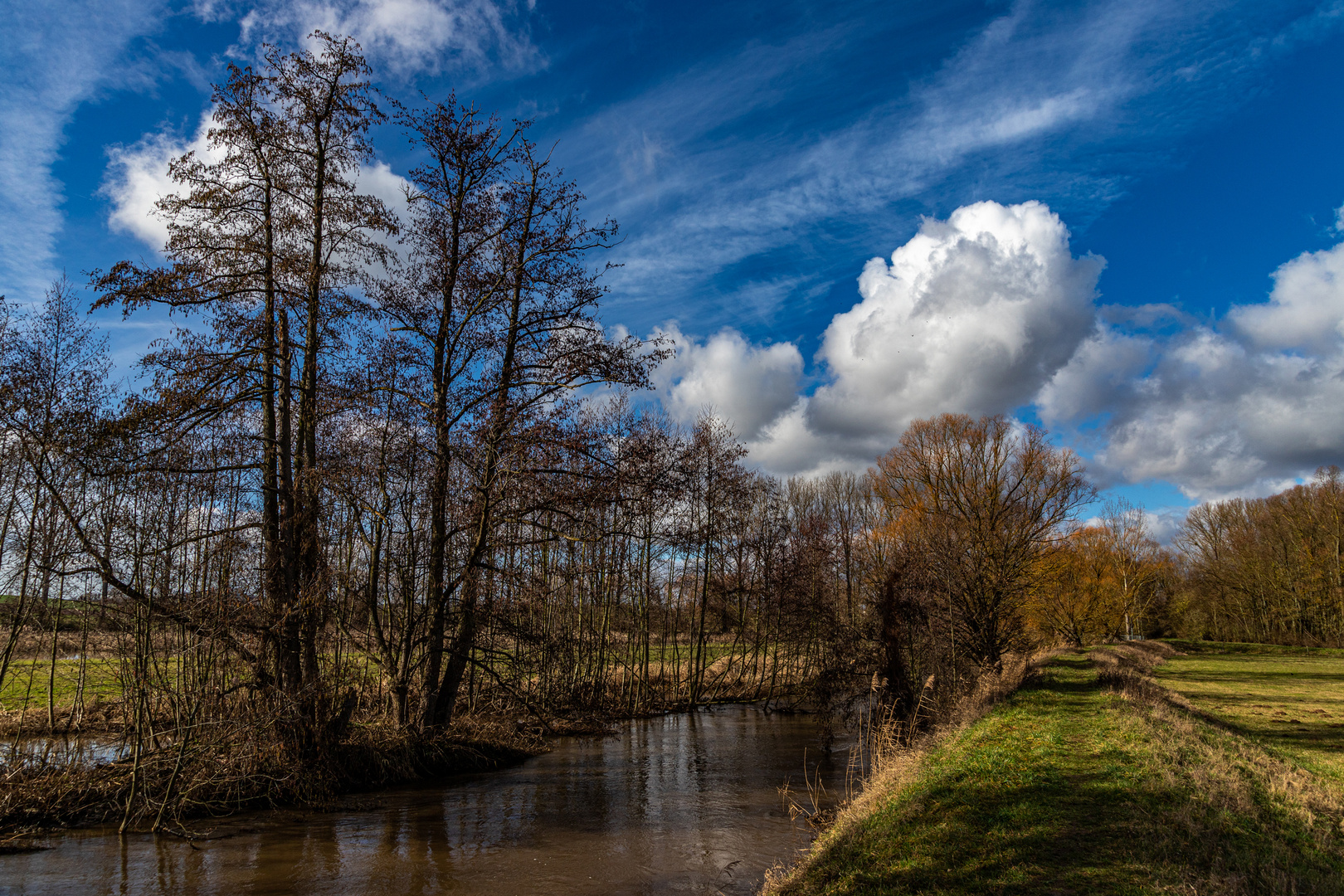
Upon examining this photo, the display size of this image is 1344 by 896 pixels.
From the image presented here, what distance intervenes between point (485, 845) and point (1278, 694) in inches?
1160

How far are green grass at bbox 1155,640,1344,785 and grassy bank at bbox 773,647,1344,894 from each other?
3.05 meters

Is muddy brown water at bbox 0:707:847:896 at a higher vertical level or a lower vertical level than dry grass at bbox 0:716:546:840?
lower

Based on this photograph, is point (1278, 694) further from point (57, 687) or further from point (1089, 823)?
point (57, 687)

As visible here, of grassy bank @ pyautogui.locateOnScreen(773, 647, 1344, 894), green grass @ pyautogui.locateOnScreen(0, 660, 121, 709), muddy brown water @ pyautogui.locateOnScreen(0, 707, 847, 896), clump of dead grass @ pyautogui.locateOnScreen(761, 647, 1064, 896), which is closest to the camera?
grassy bank @ pyautogui.locateOnScreen(773, 647, 1344, 894)

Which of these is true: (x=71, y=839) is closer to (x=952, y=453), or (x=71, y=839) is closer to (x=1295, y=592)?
(x=952, y=453)

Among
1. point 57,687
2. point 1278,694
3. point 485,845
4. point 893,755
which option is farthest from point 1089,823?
point 57,687

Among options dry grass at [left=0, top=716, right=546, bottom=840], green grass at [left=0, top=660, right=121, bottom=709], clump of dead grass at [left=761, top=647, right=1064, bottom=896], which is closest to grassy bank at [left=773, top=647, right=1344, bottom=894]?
clump of dead grass at [left=761, top=647, right=1064, bottom=896]

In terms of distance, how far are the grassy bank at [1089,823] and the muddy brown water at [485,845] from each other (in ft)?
7.30

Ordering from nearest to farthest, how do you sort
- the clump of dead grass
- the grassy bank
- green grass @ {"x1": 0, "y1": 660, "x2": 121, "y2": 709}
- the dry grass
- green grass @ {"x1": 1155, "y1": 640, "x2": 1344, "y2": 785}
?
the grassy bank → the clump of dead grass → the dry grass → green grass @ {"x1": 1155, "y1": 640, "x2": 1344, "y2": 785} → green grass @ {"x1": 0, "y1": 660, "x2": 121, "y2": 709}

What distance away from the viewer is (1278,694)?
25391 mm

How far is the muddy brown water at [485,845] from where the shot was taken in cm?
882

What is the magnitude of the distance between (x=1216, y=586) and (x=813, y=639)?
186 feet

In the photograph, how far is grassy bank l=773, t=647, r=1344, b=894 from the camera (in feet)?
20.0

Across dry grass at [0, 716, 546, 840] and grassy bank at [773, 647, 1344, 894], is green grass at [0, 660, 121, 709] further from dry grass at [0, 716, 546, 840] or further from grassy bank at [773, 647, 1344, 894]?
grassy bank at [773, 647, 1344, 894]
